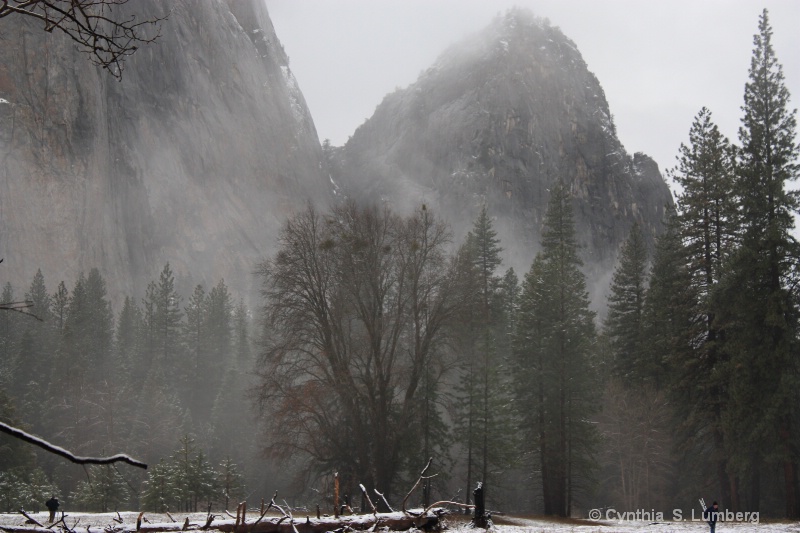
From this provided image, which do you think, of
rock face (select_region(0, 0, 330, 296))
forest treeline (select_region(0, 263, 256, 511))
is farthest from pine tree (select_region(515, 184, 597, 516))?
rock face (select_region(0, 0, 330, 296))

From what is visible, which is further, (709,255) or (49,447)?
(709,255)

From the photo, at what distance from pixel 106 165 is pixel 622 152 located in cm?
10005

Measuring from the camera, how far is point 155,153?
328ft

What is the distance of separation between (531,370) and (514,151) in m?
104

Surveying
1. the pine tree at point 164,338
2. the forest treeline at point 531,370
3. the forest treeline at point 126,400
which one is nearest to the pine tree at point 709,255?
the forest treeline at point 531,370

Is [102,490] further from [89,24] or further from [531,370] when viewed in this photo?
[89,24]

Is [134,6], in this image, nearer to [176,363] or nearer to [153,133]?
[153,133]

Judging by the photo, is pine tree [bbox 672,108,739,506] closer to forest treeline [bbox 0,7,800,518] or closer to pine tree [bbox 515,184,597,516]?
forest treeline [bbox 0,7,800,518]

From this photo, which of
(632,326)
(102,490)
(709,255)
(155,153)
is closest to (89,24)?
(709,255)

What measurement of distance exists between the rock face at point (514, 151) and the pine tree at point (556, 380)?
87.0m

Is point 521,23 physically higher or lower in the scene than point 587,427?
higher

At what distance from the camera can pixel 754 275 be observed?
Answer: 80.9 ft

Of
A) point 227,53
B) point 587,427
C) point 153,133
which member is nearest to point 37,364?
point 587,427

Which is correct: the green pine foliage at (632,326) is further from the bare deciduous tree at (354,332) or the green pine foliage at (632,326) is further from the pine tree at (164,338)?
the pine tree at (164,338)
